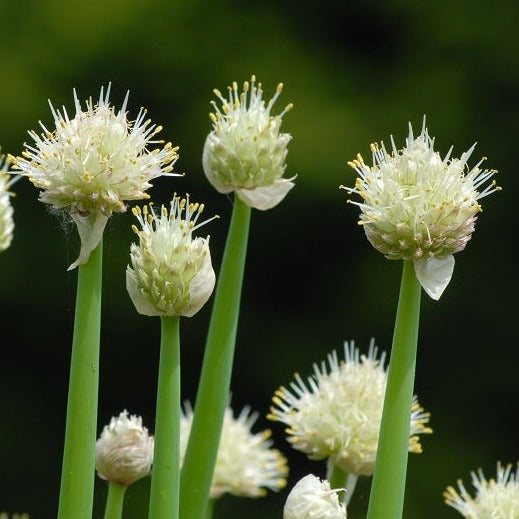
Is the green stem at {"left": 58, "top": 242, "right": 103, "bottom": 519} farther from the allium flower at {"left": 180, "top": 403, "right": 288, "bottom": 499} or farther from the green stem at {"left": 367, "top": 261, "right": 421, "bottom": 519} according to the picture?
the allium flower at {"left": 180, "top": 403, "right": 288, "bottom": 499}

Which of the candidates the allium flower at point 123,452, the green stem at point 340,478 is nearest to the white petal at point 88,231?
the allium flower at point 123,452

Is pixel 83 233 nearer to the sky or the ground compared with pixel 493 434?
nearer to the ground

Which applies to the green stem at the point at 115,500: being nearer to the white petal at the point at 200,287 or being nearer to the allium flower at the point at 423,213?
the white petal at the point at 200,287

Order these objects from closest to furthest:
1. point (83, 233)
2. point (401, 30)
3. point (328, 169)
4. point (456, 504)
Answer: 1. point (83, 233)
2. point (456, 504)
3. point (328, 169)
4. point (401, 30)

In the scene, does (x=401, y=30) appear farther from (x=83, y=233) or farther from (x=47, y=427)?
(x=83, y=233)

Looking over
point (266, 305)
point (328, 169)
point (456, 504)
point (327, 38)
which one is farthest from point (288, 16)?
point (456, 504)

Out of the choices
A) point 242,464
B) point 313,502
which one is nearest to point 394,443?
point 313,502

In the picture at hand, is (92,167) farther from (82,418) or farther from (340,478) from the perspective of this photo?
(340,478)
